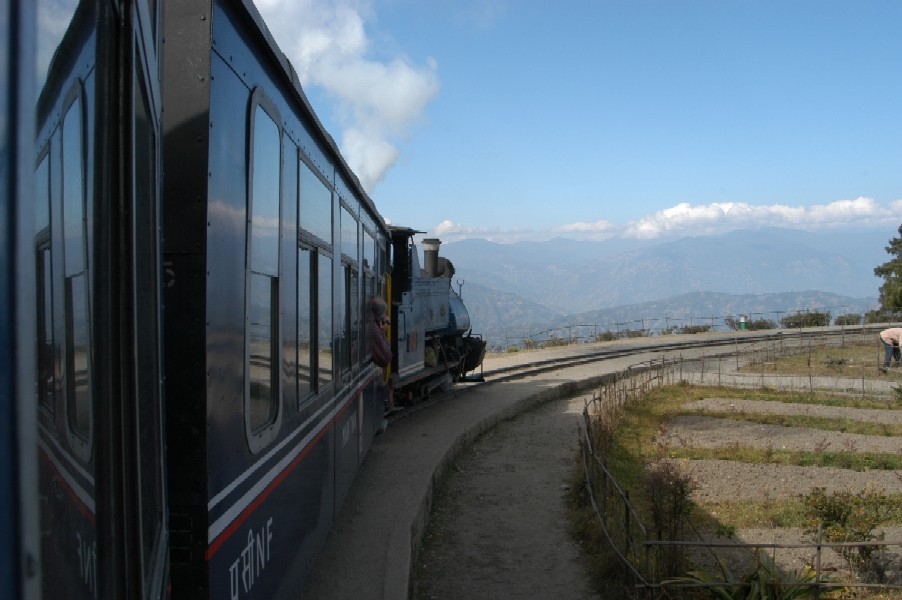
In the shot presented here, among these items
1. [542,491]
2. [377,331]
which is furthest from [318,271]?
[542,491]

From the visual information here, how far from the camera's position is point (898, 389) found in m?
18.4

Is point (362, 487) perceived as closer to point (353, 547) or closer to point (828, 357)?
point (353, 547)

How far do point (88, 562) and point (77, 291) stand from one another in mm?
445

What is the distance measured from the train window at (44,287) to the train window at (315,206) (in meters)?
3.10

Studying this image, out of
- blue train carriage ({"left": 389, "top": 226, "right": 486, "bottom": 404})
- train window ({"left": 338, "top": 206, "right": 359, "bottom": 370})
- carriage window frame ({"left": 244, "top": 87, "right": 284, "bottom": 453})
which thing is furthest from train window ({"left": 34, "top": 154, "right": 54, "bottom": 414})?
blue train carriage ({"left": 389, "top": 226, "right": 486, "bottom": 404})

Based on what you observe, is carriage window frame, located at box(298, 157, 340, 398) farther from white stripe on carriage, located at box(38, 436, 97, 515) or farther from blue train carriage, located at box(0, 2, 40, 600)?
blue train carriage, located at box(0, 2, 40, 600)

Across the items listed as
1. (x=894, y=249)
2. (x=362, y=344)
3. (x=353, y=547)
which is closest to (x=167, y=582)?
(x=353, y=547)

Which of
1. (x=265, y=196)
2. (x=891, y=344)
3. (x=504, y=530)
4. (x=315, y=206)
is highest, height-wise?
(x=315, y=206)

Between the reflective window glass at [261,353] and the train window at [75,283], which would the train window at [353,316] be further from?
the train window at [75,283]

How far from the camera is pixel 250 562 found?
3.29 metres

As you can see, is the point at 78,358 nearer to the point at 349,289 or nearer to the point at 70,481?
the point at 70,481

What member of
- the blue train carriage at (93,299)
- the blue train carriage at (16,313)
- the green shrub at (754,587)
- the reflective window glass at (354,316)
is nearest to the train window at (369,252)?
the reflective window glass at (354,316)

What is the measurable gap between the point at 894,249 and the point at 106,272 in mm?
58455

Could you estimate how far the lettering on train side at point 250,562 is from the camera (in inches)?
119
